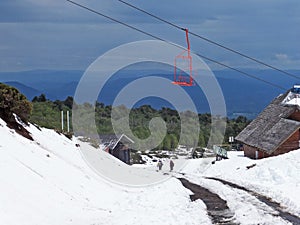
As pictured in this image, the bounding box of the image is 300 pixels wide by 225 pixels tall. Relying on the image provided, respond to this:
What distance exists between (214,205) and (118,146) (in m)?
Result: 35.3

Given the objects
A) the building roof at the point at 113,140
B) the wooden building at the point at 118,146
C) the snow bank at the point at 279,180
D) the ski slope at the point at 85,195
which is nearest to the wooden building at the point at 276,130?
the snow bank at the point at 279,180

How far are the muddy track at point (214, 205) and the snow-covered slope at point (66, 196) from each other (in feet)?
1.21

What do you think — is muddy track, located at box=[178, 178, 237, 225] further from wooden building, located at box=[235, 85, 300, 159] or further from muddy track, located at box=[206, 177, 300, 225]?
wooden building, located at box=[235, 85, 300, 159]

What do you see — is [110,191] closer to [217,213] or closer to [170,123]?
[217,213]

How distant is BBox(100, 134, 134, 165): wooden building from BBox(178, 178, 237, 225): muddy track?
28151 mm

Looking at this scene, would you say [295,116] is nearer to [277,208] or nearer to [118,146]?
[118,146]

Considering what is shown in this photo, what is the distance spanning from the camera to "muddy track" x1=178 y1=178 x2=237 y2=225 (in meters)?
15.5

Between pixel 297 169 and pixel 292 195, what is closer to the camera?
pixel 292 195

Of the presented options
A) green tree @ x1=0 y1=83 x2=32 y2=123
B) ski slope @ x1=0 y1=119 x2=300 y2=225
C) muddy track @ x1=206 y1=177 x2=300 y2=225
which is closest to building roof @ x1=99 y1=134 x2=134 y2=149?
ski slope @ x1=0 y1=119 x2=300 y2=225

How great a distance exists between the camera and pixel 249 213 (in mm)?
16281

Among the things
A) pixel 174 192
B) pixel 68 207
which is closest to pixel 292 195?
pixel 174 192

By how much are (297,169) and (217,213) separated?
11.3 metres

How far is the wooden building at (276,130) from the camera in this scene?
125 ft

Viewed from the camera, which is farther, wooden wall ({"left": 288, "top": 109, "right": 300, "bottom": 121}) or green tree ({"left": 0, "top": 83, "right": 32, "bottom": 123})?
wooden wall ({"left": 288, "top": 109, "right": 300, "bottom": 121})
